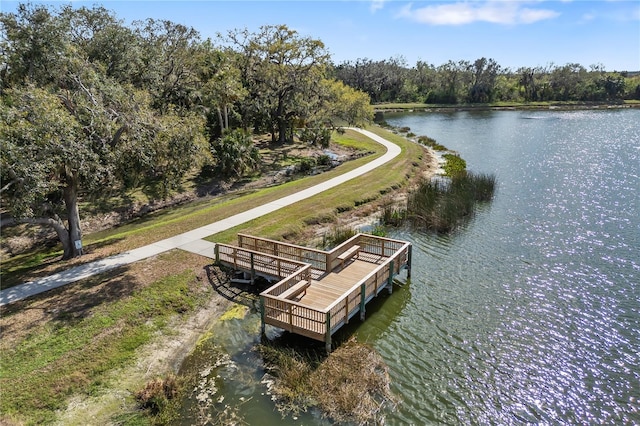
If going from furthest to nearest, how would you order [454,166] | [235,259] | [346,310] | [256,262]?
[454,166] → [235,259] → [256,262] → [346,310]

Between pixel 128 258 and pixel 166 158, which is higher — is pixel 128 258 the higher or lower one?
the lower one

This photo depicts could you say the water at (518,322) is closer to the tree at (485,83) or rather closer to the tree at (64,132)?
the tree at (64,132)

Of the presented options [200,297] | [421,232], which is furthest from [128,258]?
[421,232]

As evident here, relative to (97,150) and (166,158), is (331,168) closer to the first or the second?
(166,158)

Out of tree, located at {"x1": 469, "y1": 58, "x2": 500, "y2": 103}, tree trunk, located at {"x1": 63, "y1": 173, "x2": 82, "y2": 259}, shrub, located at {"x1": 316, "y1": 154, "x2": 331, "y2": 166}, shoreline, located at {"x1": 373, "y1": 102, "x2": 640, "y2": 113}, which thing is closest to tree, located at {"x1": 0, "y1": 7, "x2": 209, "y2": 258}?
tree trunk, located at {"x1": 63, "y1": 173, "x2": 82, "y2": 259}

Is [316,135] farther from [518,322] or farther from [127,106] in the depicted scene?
[518,322]

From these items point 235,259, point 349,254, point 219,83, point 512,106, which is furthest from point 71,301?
point 512,106
